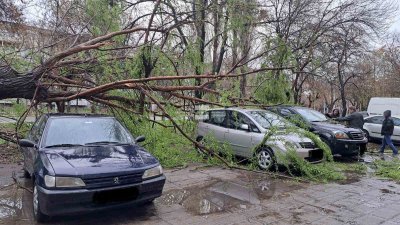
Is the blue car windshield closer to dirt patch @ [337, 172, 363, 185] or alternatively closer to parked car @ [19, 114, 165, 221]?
parked car @ [19, 114, 165, 221]

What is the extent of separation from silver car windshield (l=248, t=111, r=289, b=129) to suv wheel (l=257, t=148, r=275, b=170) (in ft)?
2.02

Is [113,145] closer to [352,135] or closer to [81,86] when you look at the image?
[81,86]

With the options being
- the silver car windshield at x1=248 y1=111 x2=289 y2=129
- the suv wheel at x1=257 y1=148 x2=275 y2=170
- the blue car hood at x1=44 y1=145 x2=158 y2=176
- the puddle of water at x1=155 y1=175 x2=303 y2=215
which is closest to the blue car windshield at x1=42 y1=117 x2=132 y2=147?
the blue car hood at x1=44 y1=145 x2=158 y2=176

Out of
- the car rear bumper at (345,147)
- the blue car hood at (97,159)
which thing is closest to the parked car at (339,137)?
the car rear bumper at (345,147)

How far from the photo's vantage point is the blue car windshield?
5156mm

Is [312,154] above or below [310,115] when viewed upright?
below

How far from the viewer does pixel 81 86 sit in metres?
7.59

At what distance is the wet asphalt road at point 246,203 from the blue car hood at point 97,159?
80 cm

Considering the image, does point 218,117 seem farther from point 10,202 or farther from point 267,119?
point 10,202

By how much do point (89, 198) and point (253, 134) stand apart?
16.4ft

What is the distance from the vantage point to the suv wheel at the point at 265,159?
775 centimetres

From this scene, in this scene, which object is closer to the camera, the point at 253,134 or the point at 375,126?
the point at 253,134

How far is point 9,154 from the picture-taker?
9648 millimetres

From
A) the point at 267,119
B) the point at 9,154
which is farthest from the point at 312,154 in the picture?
the point at 9,154
